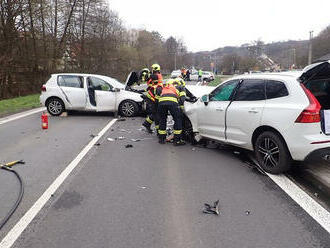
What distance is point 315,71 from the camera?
15.9ft

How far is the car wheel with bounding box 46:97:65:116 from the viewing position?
39.3 feet

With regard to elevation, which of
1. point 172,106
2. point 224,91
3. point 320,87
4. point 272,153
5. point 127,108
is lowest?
point 272,153

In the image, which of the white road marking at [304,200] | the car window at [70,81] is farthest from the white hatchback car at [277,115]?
the car window at [70,81]

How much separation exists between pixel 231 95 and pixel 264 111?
1050 millimetres

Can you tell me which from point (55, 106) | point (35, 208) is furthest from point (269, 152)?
point (55, 106)

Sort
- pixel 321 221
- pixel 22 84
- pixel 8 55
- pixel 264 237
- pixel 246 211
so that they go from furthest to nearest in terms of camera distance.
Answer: pixel 22 84
pixel 8 55
pixel 246 211
pixel 321 221
pixel 264 237

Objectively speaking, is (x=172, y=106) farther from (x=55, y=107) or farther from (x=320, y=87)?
(x=55, y=107)

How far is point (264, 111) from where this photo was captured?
5246mm

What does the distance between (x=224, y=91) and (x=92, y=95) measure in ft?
21.2

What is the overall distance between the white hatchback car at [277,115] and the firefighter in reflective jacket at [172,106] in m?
1.03

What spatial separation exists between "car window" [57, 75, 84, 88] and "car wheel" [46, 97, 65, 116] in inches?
25.2

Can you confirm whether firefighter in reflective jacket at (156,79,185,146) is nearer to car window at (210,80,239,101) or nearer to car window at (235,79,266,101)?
car window at (210,80,239,101)

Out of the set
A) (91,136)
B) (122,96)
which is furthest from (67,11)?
(91,136)

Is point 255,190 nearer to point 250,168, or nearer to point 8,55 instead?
point 250,168
